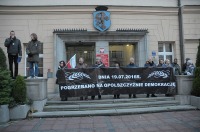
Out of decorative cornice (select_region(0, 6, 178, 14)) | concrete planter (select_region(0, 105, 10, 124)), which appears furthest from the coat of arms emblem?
concrete planter (select_region(0, 105, 10, 124))

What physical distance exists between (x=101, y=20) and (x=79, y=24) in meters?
1.25

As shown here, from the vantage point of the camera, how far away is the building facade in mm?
12555

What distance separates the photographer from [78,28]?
1277 cm

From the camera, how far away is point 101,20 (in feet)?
41.9

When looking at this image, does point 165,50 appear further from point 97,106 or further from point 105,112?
point 105,112

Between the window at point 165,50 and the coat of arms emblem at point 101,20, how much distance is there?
136 inches

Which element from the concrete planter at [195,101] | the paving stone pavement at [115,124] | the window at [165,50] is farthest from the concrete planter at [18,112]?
the window at [165,50]

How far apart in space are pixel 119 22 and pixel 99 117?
7003 mm

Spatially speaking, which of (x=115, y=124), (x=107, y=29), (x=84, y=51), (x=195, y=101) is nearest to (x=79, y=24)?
(x=107, y=29)

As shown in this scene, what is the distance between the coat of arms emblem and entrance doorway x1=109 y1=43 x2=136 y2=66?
4.57 ft

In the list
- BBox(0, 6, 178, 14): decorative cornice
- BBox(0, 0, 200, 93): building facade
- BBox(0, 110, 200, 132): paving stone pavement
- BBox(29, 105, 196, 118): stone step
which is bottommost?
BBox(0, 110, 200, 132): paving stone pavement

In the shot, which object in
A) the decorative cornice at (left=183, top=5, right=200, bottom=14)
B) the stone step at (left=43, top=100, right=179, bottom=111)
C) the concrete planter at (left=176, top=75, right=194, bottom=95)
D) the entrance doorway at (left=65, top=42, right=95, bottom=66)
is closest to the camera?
the stone step at (left=43, top=100, right=179, bottom=111)

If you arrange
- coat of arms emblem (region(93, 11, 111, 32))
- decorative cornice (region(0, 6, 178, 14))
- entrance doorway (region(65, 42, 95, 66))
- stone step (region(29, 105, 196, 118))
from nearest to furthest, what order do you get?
stone step (region(29, 105, 196, 118)) → decorative cornice (region(0, 6, 178, 14)) → coat of arms emblem (region(93, 11, 111, 32)) → entrance doorway (region(65, 42, 95, 66))

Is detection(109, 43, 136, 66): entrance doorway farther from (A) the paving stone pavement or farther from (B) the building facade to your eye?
(A) the paving stone pavement
